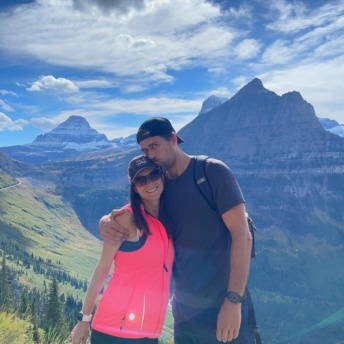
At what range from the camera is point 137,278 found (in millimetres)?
7988

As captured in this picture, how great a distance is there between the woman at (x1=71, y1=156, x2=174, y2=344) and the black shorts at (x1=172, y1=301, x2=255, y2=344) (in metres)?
0.59

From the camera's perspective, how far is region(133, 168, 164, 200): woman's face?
8336 mm

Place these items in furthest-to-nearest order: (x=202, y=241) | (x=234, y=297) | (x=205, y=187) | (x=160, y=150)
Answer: (x=160, y=150)
(x=202, y=241)
(x=205, y=187)
(x=234, y=297)

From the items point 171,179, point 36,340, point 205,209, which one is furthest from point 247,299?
point 36,340

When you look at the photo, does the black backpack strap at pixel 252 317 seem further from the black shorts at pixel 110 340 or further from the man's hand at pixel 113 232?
the man's hand at pixel 113 232

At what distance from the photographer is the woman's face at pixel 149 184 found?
8336mm

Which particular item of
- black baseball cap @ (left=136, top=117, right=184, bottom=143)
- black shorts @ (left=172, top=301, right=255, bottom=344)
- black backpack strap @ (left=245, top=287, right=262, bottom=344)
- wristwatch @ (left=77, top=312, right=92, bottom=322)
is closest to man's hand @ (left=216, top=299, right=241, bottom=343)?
black shorts @ (left=172, top=301, right=255, bottom=344)

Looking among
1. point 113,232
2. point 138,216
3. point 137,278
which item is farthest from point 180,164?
point 137,278

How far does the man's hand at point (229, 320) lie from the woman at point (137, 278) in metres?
1.19

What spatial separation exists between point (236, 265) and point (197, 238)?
95 centimetres

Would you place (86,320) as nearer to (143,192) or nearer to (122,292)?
(122,292)

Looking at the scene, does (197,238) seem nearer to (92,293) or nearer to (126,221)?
(126,221)

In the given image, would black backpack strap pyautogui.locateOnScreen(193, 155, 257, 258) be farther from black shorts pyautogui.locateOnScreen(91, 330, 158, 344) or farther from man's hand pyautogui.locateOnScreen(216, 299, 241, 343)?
black shorts pyautogui.locateOnScreen(91, 330, 158, 344)

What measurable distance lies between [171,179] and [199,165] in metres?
0.75
